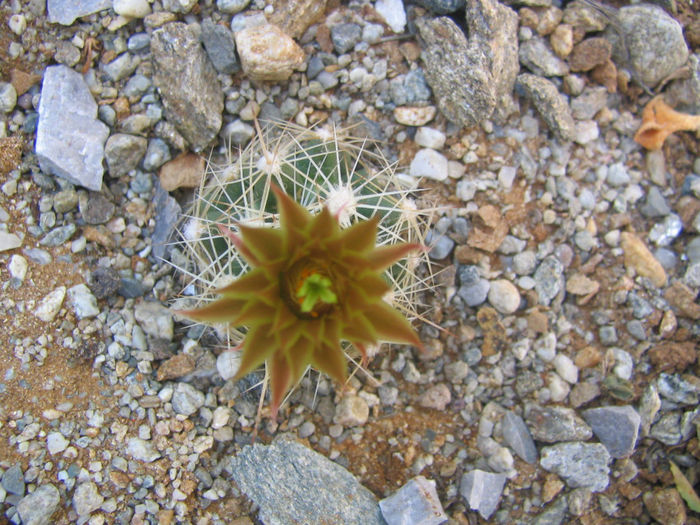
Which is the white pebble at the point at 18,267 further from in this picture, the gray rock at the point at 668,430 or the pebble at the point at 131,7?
the gray rock at the point at 668,430

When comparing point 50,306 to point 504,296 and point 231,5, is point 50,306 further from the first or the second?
point 504,296

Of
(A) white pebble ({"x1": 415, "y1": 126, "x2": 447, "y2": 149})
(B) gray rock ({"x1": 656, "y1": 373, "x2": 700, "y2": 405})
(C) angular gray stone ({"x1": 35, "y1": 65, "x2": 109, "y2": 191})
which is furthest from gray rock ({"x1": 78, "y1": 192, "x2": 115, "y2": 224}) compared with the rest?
(B) gray rock ({"x1": 656, "y1": 373, "x2": 700, "y2": 405})

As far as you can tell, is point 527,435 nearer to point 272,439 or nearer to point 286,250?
point 272,439

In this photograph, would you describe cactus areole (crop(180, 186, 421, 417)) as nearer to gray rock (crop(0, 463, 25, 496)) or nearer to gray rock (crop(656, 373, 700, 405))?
gray rock (crop(0, 463, 25, 496))

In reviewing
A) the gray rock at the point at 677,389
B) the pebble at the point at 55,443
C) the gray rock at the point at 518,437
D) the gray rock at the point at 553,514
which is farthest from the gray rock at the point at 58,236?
the gray rock at the point at 677,389

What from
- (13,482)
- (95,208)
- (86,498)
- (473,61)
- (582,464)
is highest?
(473,61)

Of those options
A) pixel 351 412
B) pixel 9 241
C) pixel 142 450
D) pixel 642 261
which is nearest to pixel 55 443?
pixel 142 450
